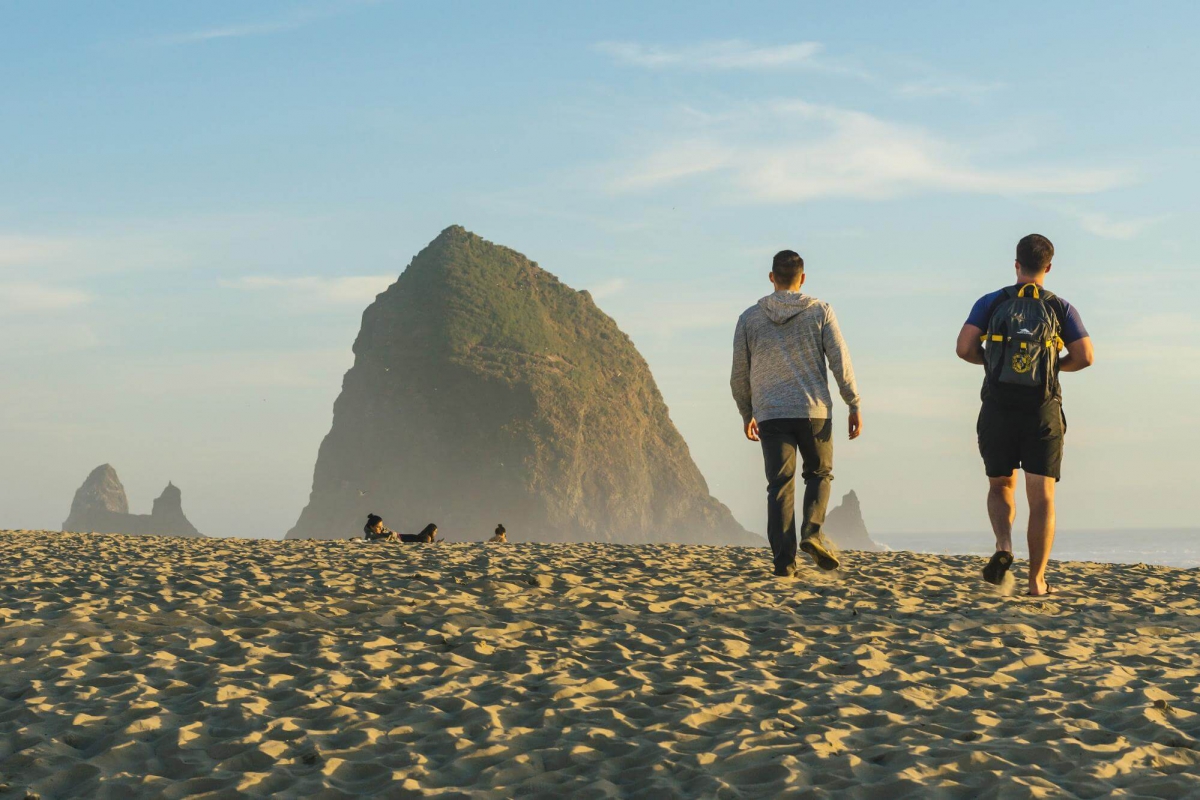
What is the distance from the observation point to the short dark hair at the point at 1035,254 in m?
7.73

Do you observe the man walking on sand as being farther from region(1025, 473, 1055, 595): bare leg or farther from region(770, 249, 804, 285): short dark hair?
region(770, 249, 804, 285): short dark hair

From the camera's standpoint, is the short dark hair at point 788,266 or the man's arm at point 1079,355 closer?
the man's arm at point 1079,355

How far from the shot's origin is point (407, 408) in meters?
135

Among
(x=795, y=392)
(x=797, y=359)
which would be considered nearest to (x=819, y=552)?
(x=795, y=392)

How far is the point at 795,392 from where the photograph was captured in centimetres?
832

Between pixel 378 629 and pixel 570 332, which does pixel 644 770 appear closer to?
pixel 378 629

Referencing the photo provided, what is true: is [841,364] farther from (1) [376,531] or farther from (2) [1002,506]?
(1) [376,531]

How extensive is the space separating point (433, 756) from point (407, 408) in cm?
13290

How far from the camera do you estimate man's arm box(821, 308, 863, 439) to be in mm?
8305

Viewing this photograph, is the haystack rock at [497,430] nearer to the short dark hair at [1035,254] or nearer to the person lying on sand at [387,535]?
the person lying on sand at [387,535]

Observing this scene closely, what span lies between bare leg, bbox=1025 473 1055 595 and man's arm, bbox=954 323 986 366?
2.93 ft

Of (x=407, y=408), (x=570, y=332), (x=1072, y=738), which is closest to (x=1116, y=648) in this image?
(x=1072, y=738)

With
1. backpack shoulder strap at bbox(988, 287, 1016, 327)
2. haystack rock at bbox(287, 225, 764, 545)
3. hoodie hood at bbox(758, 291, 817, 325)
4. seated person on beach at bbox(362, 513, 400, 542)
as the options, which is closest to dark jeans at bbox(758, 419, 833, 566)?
hoodie hood at bbox(758, 291, 817, 325)

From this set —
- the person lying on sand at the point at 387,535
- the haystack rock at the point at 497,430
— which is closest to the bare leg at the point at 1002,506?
the person lying on sand at the point at 387,535
